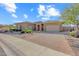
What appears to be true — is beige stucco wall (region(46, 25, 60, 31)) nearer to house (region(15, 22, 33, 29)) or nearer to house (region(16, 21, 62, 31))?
house (region(16, 21, 62, 31))

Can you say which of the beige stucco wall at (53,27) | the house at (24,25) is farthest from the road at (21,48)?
the beige stucco wall at (53,27)

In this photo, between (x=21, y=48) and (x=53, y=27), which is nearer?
(x=21, y=48)

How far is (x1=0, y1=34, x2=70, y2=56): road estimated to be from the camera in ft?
12.3

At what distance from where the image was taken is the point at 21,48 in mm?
3848

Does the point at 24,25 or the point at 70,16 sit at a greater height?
the point at 70,16

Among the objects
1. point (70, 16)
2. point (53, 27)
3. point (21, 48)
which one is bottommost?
point (21, 48)

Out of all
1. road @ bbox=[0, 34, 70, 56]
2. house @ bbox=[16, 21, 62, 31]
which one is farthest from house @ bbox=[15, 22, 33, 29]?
road @ bbox=[0, 34, 70, 56]

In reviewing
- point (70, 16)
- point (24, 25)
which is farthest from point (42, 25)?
point (70, 16)

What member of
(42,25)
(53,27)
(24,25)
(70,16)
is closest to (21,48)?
(24,25)

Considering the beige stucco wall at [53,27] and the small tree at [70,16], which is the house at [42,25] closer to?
the beige stucco wall at [53,27]

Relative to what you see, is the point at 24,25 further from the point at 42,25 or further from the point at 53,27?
the point at 53,27

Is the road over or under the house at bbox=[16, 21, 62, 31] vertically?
under

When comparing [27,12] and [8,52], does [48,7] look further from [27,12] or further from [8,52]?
[8,52]

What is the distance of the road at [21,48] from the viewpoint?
148 inches
